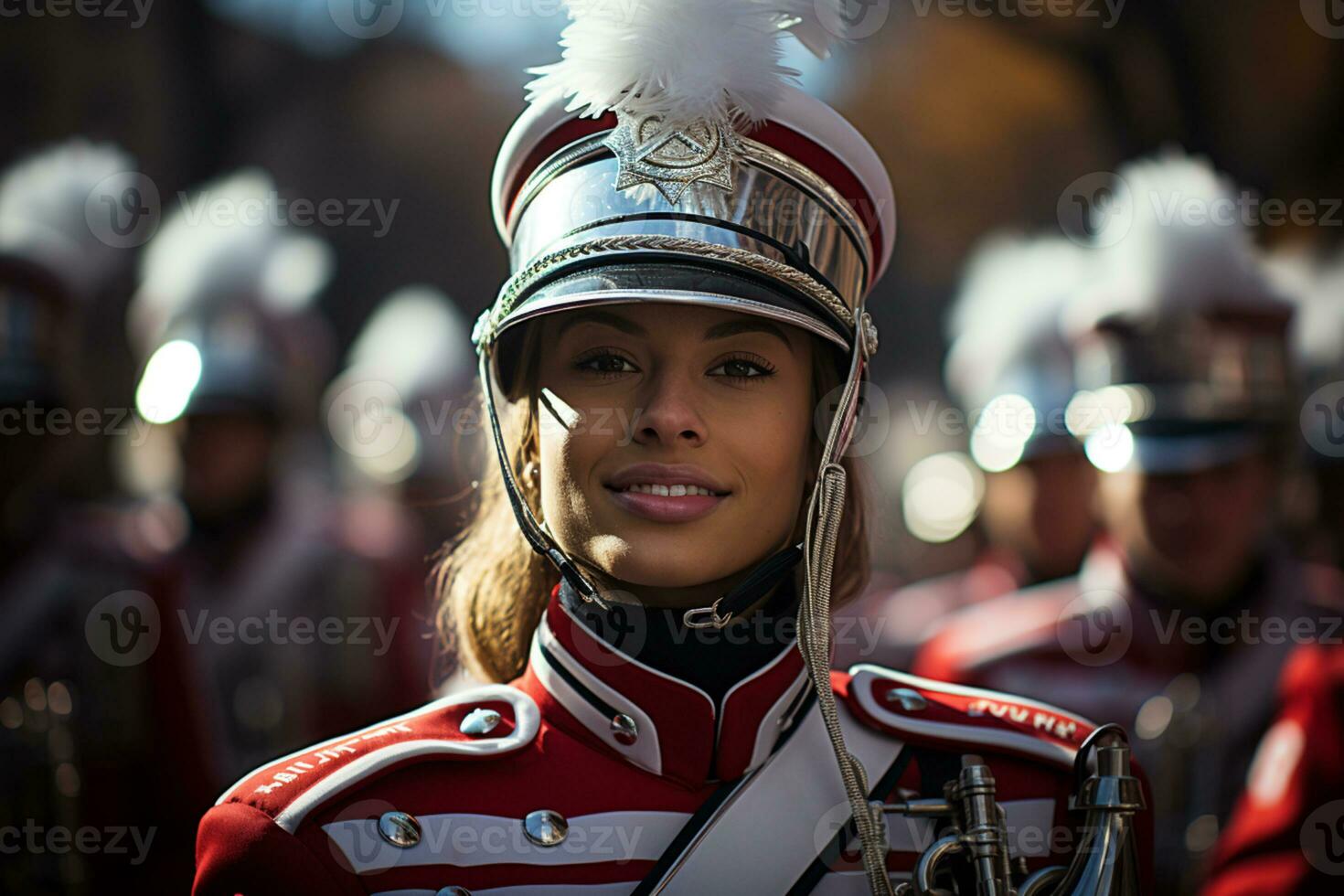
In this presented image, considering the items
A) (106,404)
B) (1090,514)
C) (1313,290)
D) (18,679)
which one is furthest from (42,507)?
(1313,290)

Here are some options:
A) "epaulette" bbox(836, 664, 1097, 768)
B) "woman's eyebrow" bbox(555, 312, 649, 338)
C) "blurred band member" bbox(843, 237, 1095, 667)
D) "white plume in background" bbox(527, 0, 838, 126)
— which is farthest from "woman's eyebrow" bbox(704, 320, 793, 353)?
"blurred band member" bbox(843, 237, 1095, 667)

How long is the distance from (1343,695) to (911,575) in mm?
9979

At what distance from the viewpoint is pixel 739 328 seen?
2.17 metres

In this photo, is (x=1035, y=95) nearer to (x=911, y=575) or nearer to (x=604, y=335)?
(x=911, y=575)

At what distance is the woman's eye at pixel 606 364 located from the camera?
2.19 metres

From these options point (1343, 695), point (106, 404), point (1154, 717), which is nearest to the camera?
point (1343, 695)

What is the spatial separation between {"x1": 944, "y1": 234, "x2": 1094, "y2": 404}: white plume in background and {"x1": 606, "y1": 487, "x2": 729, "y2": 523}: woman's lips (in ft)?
13.7

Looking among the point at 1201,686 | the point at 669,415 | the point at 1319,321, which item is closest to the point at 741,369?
the point at 669,415

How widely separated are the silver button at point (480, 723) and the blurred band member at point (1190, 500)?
2.94 metres

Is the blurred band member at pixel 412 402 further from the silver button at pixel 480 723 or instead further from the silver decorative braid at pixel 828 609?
the silver decorative braid at pixel 828 609

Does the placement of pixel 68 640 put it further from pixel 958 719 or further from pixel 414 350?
pixel 414 350

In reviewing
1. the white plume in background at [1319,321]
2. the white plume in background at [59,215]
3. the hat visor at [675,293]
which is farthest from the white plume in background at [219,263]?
the white plume in background at [1319,321]

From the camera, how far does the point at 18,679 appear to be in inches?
190

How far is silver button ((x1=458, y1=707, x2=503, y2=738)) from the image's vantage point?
88.4 inches
